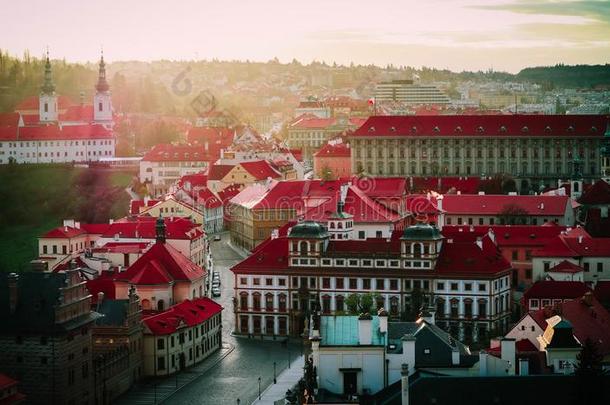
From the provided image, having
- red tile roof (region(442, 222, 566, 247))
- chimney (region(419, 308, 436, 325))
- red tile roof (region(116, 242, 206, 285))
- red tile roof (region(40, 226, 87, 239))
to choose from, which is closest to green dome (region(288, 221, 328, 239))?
red tile roof (region(116, 242, 206, 285))

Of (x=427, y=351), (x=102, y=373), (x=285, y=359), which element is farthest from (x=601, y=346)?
(x=102, y=373)

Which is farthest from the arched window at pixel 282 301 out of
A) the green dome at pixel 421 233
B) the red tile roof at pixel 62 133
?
the red tile roof at pixel 62 133

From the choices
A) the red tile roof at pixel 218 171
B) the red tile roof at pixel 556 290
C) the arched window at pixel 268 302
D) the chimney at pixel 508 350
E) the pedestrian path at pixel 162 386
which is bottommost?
the pedestrian path at pixel 162 386

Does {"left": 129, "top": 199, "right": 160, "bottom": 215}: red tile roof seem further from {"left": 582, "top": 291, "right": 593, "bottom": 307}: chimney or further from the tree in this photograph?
the tree

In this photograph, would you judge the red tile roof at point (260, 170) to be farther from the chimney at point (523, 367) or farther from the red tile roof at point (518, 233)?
the chimney at point (523, 367)

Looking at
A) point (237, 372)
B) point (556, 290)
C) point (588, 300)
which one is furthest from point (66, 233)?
point (588, 300)
